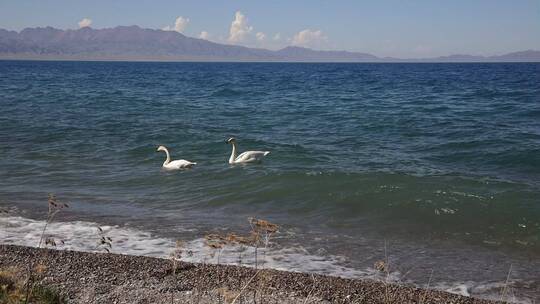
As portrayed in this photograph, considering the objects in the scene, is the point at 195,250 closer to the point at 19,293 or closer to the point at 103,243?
the point at 103,243

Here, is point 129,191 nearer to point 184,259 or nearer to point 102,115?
point 184,259

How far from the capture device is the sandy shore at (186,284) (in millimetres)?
6355

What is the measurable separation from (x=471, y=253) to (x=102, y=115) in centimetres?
2235

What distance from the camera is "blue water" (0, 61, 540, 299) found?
377 inches

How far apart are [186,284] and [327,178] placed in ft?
25.3

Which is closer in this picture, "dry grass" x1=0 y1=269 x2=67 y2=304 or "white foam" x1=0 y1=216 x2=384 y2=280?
"dry grass" x1=0 y1=269 x2=67 y2=304

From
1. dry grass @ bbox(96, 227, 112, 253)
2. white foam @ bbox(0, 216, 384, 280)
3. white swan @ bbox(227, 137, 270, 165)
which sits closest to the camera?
dry grass @ bbox(96, 227, 112, 253)

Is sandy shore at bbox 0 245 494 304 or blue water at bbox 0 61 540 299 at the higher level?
sandy shore at bbox 0 245 494 304

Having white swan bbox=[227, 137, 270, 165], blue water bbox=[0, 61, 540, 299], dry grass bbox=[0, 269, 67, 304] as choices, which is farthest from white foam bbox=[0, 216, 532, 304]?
white swan bbox=[227, 137, 270, 165]

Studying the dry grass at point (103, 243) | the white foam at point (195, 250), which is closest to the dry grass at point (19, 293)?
the dry grass at point (103, 243)

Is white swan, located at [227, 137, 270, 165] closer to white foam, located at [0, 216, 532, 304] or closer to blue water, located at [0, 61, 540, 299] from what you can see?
blue water, located at [0, 61, 540, 299]

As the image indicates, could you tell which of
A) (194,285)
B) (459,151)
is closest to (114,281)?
(194,285)

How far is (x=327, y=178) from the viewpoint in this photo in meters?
14.1

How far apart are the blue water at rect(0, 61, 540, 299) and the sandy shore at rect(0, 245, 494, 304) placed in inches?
51.5
